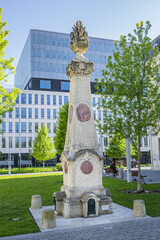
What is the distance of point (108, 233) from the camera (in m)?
7.61

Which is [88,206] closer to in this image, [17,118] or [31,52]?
[17,118]

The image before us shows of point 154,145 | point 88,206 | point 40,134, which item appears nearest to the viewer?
point 88,206

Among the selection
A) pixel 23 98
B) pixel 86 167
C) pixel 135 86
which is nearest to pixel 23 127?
pixel 23 98

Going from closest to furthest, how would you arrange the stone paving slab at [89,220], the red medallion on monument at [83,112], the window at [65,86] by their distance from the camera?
the stone paving slab at [89,220] < the red medallion on monument at [83,112] < the window at [65,86]

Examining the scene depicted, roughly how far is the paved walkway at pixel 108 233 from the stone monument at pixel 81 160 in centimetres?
144

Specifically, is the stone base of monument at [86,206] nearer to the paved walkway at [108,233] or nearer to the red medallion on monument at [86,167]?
the red medallion on monument at [86,167]

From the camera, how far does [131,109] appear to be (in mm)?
15797

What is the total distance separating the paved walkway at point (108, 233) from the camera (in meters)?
7.26

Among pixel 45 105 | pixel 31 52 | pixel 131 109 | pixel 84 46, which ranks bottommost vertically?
pixel 131 109

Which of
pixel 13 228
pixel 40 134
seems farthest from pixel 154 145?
pixel 13 228

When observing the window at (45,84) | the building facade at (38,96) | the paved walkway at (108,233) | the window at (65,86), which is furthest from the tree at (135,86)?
the window at (65,86)

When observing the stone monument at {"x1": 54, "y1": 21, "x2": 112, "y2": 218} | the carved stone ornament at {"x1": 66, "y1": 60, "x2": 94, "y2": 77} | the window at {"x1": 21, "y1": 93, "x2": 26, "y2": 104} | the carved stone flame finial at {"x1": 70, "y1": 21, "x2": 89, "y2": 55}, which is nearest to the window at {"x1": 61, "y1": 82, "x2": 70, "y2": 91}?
the window at {"x1": 21, "y1": 93, "x2": 26, "y2": 104}

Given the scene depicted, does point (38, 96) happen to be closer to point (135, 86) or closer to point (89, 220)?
point (135, 86)

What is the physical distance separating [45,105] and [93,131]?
5084 cm
